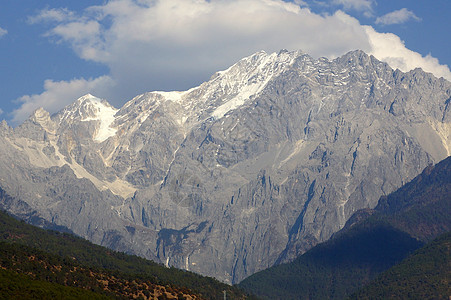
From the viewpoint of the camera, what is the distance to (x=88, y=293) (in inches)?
7771

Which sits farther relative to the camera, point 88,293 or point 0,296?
point 88,293

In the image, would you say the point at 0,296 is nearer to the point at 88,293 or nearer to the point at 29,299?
the point at 29,299

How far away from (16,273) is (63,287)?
10.5 m

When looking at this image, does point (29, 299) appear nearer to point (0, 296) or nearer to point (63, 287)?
point (0, 296)

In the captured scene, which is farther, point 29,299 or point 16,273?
point 16,273

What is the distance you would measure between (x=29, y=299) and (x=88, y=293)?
26626 mm

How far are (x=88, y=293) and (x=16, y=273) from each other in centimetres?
1562

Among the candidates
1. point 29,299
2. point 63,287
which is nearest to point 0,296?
point 29,299

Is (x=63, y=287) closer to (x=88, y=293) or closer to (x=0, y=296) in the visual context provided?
(x=88, y=293)

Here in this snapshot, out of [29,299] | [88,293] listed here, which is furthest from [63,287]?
[29,299]

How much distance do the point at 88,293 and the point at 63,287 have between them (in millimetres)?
5701

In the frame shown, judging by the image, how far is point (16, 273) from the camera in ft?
643

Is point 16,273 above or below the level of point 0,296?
above

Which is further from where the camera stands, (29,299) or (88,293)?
(88,293)
